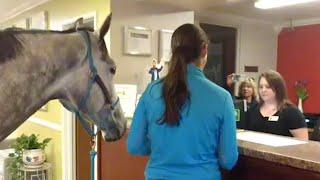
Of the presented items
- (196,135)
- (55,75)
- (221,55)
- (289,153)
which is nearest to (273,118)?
(289,153)

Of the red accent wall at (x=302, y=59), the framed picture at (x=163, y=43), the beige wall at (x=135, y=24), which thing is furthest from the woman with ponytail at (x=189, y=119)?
the red accent wall at (x=302, y=59)

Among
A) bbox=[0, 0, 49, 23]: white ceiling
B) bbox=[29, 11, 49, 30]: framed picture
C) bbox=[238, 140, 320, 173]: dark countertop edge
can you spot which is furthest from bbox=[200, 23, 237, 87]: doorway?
bbox=[238, 140, 320, 173]: dark countertop edge

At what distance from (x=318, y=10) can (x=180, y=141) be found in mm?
4502

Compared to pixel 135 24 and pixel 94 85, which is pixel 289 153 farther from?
pixel 135 24

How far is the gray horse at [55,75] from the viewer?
46.6 inches

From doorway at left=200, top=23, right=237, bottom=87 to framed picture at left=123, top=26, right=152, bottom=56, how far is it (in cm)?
196

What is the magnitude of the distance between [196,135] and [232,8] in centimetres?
392

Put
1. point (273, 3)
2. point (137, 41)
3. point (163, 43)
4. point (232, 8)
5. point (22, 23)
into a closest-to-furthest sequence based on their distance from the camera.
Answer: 1. point (137, 41)
2. point (163, 43)
3. point (273, 3)
4. point (232, 8)
5. point (22, 23)

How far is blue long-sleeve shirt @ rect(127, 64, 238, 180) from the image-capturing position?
1366 mm

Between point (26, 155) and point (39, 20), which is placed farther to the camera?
point (39, 20)

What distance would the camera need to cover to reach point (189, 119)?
1.38 m

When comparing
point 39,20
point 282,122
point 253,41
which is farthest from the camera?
point 253,41

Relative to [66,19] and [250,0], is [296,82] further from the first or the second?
[66,19]

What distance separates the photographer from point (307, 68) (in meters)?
5.93
